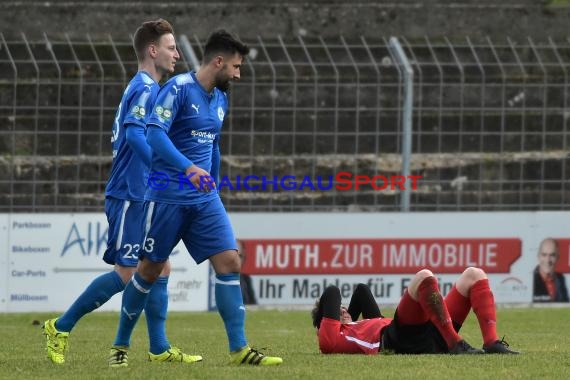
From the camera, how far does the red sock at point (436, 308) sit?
30.6 feet

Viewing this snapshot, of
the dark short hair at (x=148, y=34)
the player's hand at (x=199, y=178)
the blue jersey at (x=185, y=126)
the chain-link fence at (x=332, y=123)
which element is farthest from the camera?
the chain-link fence at (x=332, y=123)

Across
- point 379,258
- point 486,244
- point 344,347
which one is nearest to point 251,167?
point 379,258

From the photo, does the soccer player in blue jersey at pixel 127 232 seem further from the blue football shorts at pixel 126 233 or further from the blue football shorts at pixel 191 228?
the blue football shorts at pixel 191 228

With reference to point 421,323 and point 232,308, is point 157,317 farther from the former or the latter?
point 421,323

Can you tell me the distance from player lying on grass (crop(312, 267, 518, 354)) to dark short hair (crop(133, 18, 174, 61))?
206cm

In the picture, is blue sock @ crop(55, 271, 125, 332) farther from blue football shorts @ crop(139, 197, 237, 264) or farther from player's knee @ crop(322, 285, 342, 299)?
player's knee @ crop(322, 285, 342, 299)

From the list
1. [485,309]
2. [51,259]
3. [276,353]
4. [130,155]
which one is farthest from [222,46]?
[51,259]

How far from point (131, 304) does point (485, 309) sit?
7.59 ft

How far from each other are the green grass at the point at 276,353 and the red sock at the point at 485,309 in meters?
0.31

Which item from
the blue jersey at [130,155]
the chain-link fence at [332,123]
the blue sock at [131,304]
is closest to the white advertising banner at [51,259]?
the chain-link fence at [332,123]

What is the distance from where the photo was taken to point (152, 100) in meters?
9.38

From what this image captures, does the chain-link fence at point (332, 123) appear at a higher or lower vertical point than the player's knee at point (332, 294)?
higher

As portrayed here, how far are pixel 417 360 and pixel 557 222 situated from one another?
8.95 m

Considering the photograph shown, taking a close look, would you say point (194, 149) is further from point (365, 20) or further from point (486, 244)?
point (365, 20)
